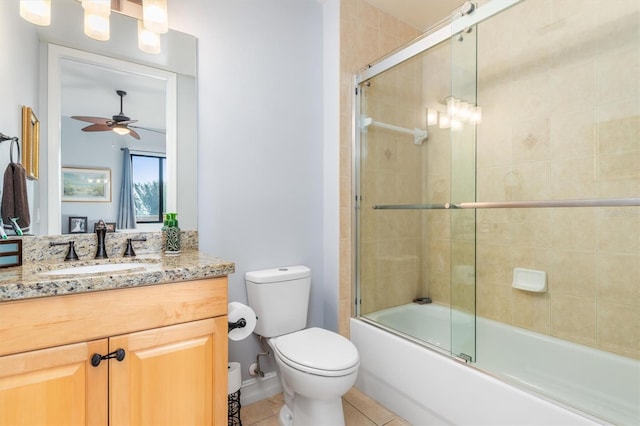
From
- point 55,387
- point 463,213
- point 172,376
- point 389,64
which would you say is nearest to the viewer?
point 55,387

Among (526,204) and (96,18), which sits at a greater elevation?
(96,18)

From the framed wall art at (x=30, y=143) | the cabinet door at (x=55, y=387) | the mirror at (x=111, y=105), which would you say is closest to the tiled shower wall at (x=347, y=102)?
the mirror at (x=111, y=105)

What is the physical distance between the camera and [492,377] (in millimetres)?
1371

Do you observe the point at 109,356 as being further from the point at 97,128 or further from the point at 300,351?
the point at 97,128

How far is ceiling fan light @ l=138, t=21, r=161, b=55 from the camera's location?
5.14 feet

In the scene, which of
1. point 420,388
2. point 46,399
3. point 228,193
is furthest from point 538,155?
point 46,399

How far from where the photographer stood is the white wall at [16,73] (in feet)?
4.08

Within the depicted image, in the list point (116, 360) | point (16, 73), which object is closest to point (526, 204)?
point (116, 360)

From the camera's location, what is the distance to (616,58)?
160 cm

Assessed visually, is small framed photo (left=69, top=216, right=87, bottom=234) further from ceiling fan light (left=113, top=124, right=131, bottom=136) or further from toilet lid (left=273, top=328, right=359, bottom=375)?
toilet lid (left=273, top=328, right=359, bottom=375)

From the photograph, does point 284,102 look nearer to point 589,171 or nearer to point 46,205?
point 46,205

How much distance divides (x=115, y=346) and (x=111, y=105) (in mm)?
1116

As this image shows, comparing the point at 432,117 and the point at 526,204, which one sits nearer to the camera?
the point at 526,204

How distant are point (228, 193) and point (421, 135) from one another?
134cm
